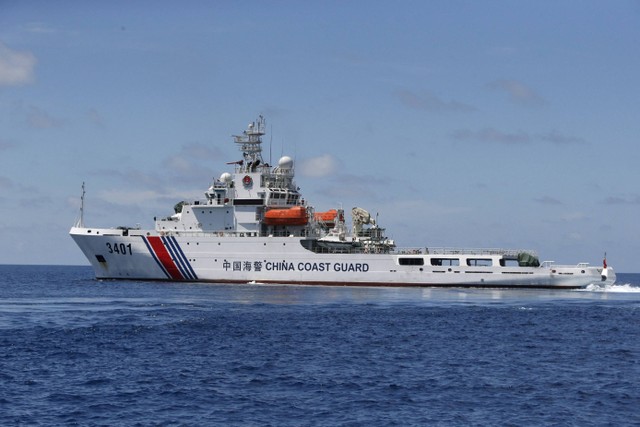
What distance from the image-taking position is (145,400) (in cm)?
2259

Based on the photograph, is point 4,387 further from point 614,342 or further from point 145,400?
point 614,342

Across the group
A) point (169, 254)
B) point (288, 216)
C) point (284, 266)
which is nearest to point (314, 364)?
point (284, 266)

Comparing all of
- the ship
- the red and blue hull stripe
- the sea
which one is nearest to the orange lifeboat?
the ship

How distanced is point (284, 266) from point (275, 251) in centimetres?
138

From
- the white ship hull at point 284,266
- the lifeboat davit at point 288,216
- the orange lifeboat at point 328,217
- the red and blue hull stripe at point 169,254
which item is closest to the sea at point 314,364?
the white ship hull at point 284,266

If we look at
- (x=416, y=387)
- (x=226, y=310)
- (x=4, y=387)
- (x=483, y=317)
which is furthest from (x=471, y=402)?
(x=226, y=310)

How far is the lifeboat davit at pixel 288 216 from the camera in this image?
64.0 m

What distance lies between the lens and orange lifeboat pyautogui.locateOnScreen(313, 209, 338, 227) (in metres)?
68.4

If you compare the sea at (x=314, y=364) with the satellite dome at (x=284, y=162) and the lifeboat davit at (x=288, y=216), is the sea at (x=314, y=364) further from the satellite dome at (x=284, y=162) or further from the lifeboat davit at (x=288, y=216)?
the satellite dome at (x=284, y=162)

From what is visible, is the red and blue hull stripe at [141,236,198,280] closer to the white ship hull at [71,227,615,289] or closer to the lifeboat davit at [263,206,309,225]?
the white ship hull at [71,227,615,289]

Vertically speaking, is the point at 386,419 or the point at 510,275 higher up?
the point at 510,275

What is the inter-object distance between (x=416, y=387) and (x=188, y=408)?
7.13m

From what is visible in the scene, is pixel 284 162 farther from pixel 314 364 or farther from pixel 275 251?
pixel 314 364

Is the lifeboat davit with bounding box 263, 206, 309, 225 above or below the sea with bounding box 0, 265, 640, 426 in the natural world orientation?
above
